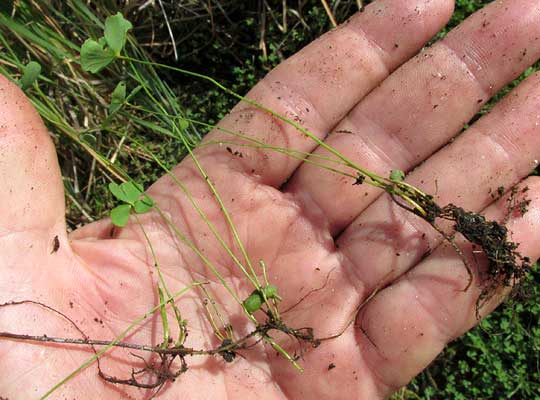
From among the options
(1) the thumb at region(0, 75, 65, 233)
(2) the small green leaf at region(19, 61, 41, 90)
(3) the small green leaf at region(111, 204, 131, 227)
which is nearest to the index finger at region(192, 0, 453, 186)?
(3) the small green leaf at region(111, 204, 131, 227)

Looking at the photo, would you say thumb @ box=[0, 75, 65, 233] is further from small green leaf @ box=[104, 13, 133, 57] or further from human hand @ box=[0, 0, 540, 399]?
small green leaf @ box=[104, 13, 133, 57]

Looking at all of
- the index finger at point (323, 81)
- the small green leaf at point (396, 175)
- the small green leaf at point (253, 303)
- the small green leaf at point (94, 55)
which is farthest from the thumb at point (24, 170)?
the small green leaf at point (396, 175)

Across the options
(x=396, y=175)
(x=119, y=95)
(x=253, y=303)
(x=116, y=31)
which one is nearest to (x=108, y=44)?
(x=116, y=31)

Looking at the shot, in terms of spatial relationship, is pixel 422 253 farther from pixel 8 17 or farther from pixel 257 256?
pixel 8 17

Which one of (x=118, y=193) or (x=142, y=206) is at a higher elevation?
(x=118, y=193)

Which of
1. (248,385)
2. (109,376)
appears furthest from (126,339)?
(248,385)

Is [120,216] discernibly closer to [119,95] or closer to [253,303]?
[119,95]
